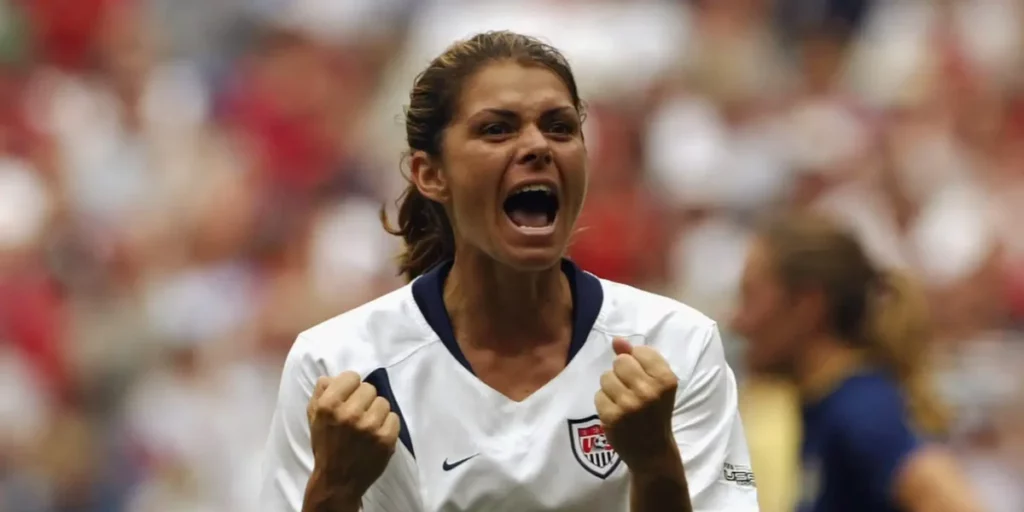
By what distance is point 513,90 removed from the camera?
3170 mm

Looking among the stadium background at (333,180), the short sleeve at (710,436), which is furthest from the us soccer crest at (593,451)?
the stadium background at (333,180)

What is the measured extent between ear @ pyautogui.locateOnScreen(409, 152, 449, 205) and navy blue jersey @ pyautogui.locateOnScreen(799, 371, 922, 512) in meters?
1.32

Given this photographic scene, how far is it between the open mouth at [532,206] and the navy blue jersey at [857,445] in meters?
1.17

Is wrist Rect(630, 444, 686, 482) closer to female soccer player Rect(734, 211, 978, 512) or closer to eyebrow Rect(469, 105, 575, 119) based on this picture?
eyebrow Rect(469, 105, 575, 119)

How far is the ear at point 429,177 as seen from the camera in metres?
3.31

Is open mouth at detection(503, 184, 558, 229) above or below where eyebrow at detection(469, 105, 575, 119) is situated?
below

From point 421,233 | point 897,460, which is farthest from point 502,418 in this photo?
point 897,460

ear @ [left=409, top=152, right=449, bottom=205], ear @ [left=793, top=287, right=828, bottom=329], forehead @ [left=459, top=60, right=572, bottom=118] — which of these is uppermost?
forehead @ [left=459, top=60, right=572, bottom=118]

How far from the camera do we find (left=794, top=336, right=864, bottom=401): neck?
4.33 m

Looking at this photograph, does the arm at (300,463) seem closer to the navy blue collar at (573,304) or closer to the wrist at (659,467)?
the navy blue collar at (573,304)

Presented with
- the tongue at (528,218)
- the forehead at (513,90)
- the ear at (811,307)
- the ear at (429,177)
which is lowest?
the ear at (811,307)

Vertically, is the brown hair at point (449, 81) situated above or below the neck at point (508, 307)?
above

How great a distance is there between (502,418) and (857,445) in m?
1.30

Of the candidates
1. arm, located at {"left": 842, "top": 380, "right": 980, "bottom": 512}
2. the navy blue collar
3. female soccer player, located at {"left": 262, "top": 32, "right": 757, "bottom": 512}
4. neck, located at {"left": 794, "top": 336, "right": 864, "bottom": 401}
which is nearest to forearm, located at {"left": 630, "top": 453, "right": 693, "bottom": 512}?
female soccer player, located at {"left": 262, "top": 32, "right": 757, "bottom": 512}
